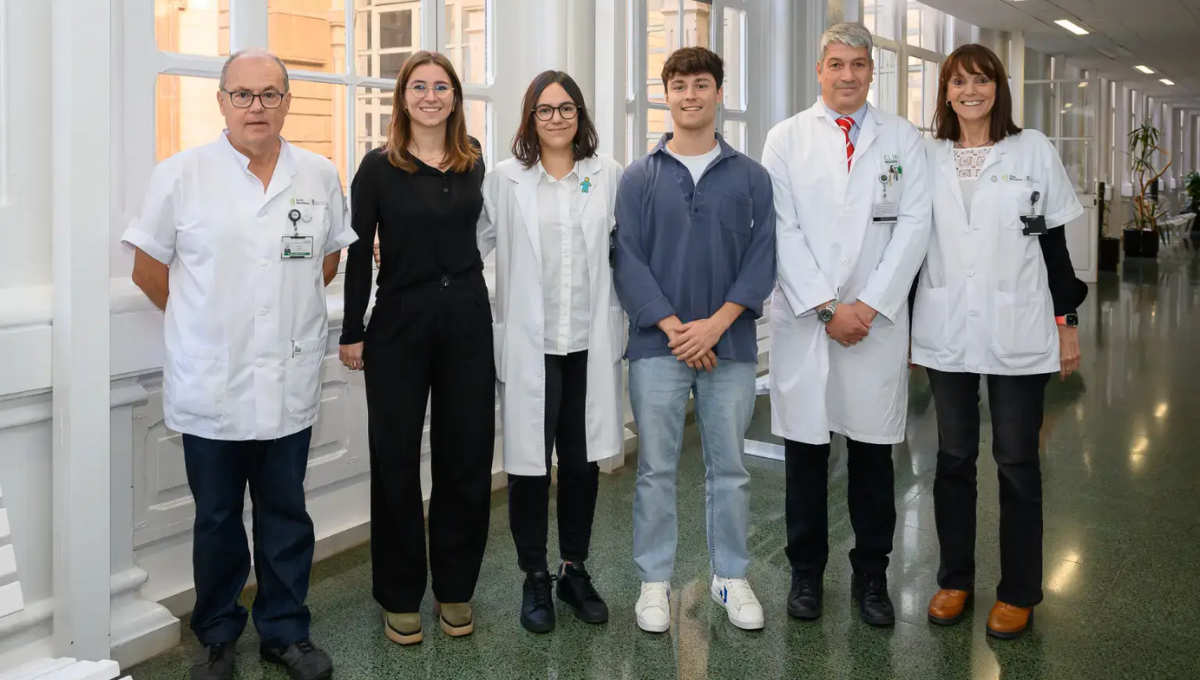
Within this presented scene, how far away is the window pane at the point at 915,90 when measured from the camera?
877 centimetres

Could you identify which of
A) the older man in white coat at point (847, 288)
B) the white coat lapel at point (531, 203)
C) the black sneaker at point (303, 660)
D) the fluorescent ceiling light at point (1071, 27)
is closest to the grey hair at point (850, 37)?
the older man in white coat at point (847, 288)

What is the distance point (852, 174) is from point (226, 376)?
5.33 feet

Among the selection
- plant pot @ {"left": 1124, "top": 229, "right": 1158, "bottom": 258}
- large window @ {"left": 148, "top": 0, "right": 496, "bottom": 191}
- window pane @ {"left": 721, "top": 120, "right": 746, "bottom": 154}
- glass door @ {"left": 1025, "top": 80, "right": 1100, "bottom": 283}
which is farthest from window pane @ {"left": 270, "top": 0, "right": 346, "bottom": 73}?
plant pot @ {"left": 1124, "top": 229, "right": 1158, "bottom": 258}

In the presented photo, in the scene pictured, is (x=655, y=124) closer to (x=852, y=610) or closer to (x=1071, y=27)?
(x=852, y=610)

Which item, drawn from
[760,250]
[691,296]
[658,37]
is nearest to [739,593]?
[691,296]

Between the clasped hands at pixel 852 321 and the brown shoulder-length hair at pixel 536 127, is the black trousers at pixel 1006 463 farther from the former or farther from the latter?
the brown shoulder-length hair at pixel 536 127

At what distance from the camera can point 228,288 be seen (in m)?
2.26

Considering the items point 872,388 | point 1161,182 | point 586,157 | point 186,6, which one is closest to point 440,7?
point 186,6

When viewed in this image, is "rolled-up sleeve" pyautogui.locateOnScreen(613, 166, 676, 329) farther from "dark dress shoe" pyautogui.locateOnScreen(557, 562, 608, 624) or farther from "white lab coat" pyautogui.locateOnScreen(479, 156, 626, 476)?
"dark dress shoe" pyautogui.locateOnScreen(557, 562, 608, 624)

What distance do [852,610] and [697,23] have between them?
3696mm

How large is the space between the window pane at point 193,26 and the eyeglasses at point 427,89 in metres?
0.83

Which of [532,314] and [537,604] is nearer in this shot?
[532,314]

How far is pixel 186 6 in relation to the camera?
2.82 meters

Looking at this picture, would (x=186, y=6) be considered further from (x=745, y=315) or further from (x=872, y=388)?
(x=872, y=388)
